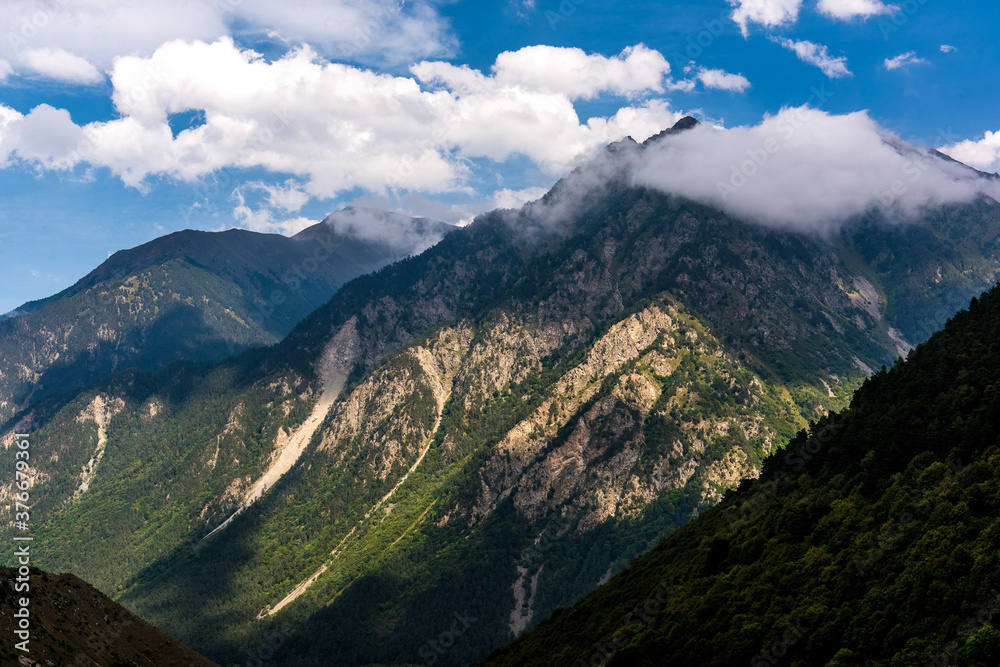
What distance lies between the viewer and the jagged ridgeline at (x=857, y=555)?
63.4 metres

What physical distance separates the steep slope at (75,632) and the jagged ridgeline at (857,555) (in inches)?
A: 2682

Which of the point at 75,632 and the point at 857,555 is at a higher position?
the point at 75,632

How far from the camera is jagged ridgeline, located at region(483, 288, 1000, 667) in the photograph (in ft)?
208

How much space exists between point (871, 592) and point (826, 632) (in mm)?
6542

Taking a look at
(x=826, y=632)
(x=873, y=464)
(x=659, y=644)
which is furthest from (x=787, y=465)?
(x=826, y=632)

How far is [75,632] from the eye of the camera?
10488 centimetres

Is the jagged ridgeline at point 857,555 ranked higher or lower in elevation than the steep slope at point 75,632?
lower

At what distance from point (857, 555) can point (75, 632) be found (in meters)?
118

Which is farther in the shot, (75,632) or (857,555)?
(75,632)

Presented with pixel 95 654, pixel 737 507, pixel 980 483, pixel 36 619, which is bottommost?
pixel 737 507

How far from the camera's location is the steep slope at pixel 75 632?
8731 cm

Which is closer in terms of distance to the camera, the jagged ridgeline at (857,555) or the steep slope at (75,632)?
the jagged ridgeline at (857,555)

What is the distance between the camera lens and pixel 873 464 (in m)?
96.2

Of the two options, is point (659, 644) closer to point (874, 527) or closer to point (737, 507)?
point (874, 527)
